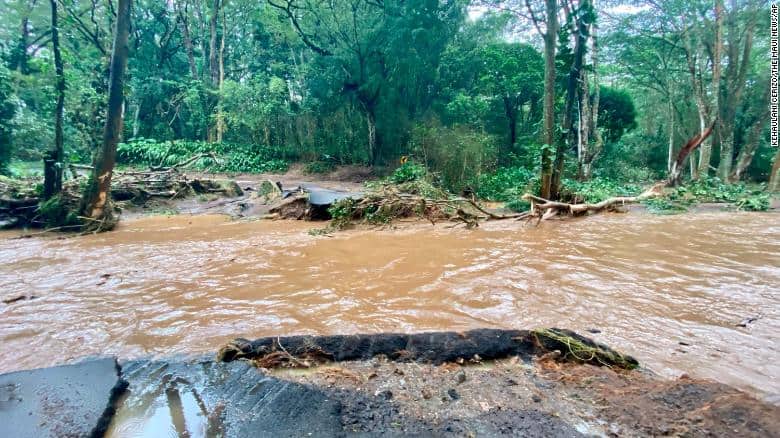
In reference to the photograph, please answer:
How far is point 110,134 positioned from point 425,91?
1530cm

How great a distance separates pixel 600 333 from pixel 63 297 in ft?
18.6

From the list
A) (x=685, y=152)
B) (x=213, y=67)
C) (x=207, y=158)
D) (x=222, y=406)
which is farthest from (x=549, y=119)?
(x=213, y=67)

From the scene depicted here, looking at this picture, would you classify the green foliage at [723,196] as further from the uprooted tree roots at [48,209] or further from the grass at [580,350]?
the uprooted tree roots at [48,209]

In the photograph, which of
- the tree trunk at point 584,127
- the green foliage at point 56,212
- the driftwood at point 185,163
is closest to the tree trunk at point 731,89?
the tree trunk at point 584,127

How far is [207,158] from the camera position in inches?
861

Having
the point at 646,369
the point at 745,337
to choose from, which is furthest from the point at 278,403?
the point at 745,337

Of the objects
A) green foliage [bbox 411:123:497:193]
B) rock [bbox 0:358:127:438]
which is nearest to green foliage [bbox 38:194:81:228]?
rock [bbox 0:358:127:438]

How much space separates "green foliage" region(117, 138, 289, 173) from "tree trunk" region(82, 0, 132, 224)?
13083 millimetres

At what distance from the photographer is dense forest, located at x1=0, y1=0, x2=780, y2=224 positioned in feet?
41.9

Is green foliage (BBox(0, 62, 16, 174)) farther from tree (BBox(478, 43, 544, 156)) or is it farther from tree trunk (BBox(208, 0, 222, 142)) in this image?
tree (BBox(478, 43, 544, 156))

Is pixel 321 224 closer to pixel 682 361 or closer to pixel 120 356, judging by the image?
pixel 120 356

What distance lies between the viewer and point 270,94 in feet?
71.5

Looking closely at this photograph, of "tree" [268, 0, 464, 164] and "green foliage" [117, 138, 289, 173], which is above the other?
"tree" [268, 0, 464, 164]

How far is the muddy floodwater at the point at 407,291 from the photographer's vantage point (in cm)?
322
